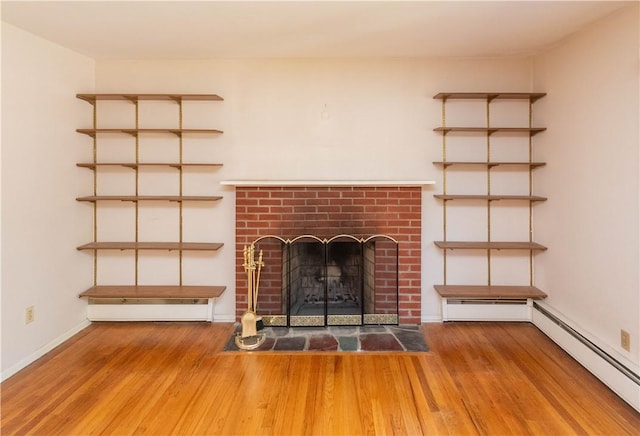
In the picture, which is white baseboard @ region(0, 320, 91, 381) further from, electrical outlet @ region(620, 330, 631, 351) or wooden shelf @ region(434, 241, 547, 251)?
electrical outlet @ region(620, 330, 631, 351)

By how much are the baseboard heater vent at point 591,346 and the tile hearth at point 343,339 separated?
1.06 metres

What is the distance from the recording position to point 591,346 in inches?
97.9

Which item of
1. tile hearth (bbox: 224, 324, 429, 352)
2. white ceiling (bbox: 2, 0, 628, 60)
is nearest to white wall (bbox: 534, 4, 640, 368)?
white ceiling (bbox: 2, 0, 628, 60)

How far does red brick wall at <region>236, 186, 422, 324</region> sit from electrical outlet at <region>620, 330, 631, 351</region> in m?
1.42

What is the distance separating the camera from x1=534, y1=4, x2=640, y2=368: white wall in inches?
87.7

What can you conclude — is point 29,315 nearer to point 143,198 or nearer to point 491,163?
point 143,198

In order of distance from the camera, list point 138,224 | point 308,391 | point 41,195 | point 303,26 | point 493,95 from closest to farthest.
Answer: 1. point 308,391
2. point 303,26
3. point 41,195
4. point 493,95
5. point 138,224

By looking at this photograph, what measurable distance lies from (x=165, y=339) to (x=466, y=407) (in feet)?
7.63

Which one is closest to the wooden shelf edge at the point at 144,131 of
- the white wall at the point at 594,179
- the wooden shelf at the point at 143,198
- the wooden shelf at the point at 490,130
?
the wooden shelf at the point at 143,198

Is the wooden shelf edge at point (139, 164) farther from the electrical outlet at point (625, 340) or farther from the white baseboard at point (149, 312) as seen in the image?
the electrical outlet at point (625, 340)

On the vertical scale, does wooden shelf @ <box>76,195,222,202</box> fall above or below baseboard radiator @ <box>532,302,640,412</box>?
above

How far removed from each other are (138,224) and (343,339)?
215 centimetres

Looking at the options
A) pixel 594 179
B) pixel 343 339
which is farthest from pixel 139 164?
pixel 594 179

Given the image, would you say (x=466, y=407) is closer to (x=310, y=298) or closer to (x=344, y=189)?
(x=310, y=298)
